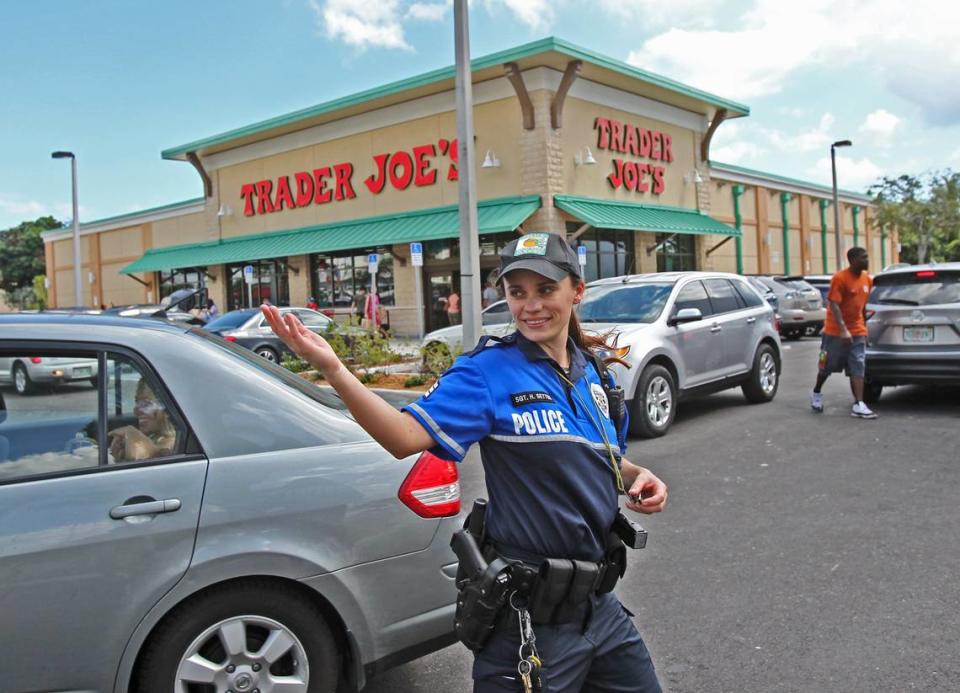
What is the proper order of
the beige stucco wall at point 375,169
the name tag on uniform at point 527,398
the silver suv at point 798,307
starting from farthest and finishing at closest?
the beige stucco wall at point 375,169, the silver suv at point 798,307, the name tag on uniform at point 527,398

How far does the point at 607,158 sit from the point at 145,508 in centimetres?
2324

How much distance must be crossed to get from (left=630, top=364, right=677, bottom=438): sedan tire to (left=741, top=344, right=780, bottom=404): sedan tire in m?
1.93

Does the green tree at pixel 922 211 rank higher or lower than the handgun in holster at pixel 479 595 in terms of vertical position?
higher

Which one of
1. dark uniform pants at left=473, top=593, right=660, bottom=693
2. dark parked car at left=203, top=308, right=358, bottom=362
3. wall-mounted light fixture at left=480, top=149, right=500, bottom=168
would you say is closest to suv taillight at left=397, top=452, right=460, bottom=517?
dark uniform pants at left=473, top=593, right=660, bottom=693

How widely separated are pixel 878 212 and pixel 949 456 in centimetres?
4209

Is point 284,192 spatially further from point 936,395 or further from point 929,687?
point 929,687

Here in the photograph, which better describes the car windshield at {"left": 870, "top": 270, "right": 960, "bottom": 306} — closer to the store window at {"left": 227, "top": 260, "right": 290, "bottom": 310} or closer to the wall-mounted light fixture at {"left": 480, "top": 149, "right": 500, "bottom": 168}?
the wall-mounted light fixture at {"left": 480, "top": 149, "right": 500, "bottom": 168}

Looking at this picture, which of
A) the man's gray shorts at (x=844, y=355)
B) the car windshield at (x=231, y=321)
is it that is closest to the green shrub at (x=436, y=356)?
the man's gray shorts at (x=844, y=355)

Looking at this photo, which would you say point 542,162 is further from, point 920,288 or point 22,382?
point 22,382

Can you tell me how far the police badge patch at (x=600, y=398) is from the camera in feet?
7.18

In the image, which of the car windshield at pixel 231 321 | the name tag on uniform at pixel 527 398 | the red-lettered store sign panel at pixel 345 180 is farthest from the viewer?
the red-lettered store sign panel at pixel 345 180

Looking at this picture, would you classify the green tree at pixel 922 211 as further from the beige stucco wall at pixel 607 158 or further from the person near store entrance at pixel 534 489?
the person near store entrance at pixel 534 489

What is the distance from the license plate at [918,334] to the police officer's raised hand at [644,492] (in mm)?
8089

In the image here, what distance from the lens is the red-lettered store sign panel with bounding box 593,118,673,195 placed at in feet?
80.1
